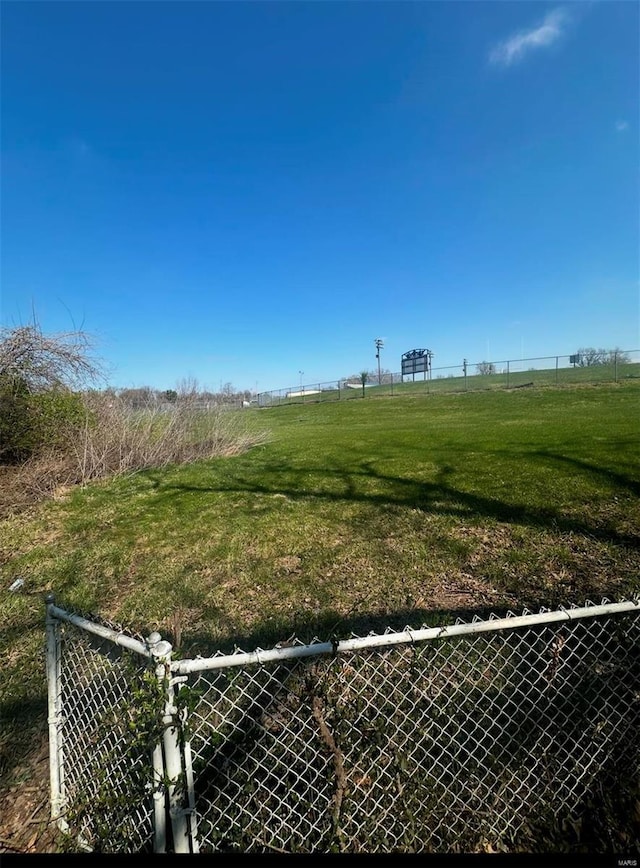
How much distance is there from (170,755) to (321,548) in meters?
3.54

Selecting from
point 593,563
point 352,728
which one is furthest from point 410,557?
point 352,728

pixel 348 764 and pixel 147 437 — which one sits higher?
pixel 147 437

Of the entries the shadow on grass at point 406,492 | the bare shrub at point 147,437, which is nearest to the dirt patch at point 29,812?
the shadow on grass at point 406,492

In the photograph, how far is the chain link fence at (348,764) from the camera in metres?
1.54

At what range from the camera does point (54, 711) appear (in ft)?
6.10

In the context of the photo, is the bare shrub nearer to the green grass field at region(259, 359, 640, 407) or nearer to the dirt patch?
the dirt patch

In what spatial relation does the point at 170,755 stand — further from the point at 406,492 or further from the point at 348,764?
the point at 406,492

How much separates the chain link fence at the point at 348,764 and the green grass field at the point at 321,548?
398 mm

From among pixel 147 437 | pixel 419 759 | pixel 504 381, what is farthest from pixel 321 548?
pixel 504 381

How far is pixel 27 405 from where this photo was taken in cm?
818

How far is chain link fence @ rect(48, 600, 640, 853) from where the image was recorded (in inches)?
60.7

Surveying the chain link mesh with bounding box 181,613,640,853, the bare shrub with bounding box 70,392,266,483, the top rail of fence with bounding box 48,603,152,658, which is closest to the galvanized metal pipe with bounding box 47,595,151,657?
the top rail of fence with bounding box 48,603,152,658

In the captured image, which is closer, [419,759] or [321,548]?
[419,759]

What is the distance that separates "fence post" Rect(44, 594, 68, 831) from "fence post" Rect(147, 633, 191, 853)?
69 cm
